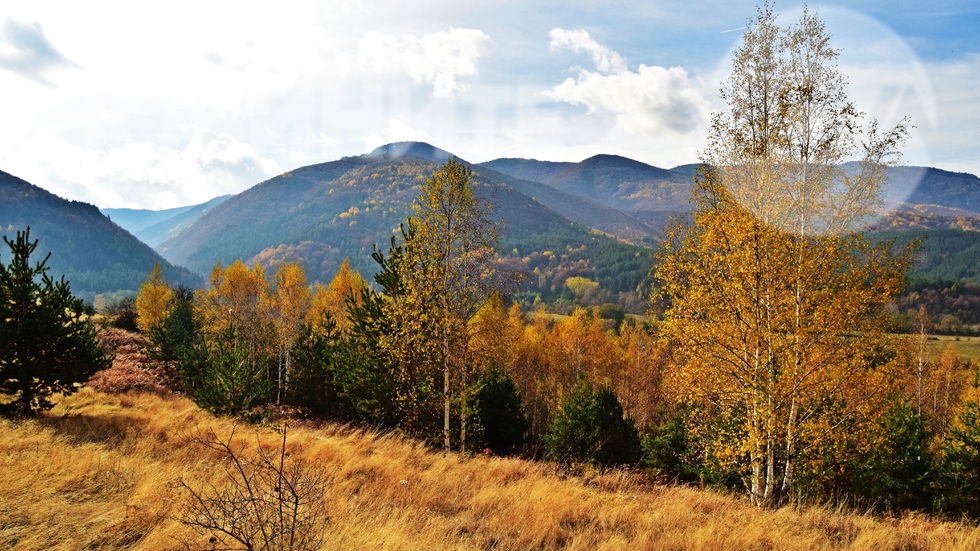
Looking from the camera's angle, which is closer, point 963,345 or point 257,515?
point 257,515

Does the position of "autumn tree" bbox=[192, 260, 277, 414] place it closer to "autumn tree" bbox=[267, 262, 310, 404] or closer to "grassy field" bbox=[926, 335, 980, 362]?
"autumn tree" bbox=[267, 262, 310, 404]

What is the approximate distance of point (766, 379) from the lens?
39.0 ft

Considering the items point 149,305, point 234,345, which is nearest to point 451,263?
point 234,345

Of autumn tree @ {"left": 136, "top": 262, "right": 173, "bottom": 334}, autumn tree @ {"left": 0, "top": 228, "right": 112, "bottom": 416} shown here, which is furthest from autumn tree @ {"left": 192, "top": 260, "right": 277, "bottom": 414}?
autumn tree @ {"left": 0, "top": 228, "right": 112, "bottom": 416}

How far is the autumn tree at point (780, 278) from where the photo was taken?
11445 millimetres

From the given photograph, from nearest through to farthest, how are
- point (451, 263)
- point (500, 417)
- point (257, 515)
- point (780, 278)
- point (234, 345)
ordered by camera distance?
point (257, 515) → point (780, 278) → point (451, 263) → point (234, 345) → point (500, 417)

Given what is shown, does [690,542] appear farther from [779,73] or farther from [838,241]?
[779,73]

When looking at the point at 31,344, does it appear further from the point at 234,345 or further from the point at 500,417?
the point at 500,417

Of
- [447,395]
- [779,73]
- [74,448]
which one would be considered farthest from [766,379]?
[74,448]

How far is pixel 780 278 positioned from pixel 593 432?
1381 cm

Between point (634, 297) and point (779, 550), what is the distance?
158 m

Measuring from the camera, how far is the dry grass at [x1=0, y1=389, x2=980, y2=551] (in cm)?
609

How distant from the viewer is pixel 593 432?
23.4 metres

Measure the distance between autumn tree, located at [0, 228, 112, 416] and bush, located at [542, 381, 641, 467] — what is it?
19.0 metres
